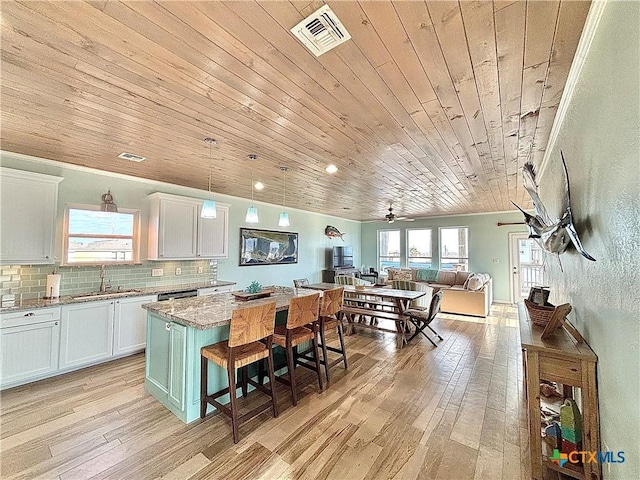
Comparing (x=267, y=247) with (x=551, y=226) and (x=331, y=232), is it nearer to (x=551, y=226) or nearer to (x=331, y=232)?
(x=331, y=232)

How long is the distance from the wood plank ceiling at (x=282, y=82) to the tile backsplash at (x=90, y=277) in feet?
4.65

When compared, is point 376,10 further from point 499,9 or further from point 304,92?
point 304,92

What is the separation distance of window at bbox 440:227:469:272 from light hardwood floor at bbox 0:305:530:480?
209 inches

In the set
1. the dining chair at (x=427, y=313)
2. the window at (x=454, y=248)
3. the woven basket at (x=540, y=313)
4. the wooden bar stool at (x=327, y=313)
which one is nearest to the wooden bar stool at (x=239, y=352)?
the wooden bar stool at (x=327, y=313)

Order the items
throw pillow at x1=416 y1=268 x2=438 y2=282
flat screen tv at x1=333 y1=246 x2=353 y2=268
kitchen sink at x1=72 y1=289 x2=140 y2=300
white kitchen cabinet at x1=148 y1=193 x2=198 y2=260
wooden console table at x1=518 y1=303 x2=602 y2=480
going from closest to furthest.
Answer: wooden console table at x1=518 y1=303 x2=602 y2=480
kitchen sink at x1=72 y1=289 x2=140 y2=300
white kitchen cabinet at x1=148 y1=193 x2=198 y2=260
throw pillow at x1=416 y1=268 x2=438 y2=282
flat screen tv at x1=333 y1=246 x2=353 y2=268

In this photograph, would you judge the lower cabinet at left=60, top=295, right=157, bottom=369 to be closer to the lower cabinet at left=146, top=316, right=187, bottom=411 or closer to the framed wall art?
the lower cabinet at left=146, top=316, right=187, bottom=411

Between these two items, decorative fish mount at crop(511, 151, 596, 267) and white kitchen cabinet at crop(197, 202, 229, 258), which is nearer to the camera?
decorative fish mount at crop(511, 151, 596, 267)

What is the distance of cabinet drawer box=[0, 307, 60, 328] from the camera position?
2779 mm

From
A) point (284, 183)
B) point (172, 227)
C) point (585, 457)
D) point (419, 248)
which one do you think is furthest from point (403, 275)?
point (585, 457)

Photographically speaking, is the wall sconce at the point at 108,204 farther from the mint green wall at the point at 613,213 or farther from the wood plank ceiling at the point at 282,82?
the mint green wall at the point at 613,213

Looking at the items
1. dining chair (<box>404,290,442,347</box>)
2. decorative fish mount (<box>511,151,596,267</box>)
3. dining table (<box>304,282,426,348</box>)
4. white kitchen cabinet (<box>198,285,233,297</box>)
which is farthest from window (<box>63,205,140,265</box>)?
decorative fish mount (<box>511,151,596,267</box>)

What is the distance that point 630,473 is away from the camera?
44.4 inches

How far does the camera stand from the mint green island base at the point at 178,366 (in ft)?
7.83

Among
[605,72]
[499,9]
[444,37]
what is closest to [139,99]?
[444,37]
